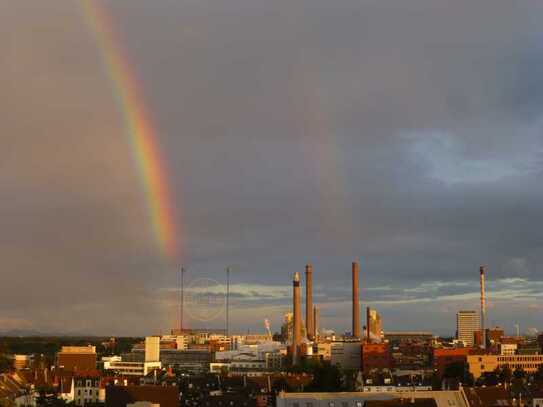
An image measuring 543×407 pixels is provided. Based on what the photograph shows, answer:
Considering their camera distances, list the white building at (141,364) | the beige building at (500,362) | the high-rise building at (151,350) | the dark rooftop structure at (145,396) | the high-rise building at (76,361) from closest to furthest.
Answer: the dark rooftop structure at (145,396), the high-rise building at (76,361), the beige building at (500,362), the white building at (141,364), the high-rise building at (151,350)

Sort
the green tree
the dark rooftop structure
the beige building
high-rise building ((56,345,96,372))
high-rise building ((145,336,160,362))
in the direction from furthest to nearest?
high-rise building ((145,336,160,362)) < the beige building < high-rise building ((56,345,96,372)) < the green tree < the dark rooftop structure

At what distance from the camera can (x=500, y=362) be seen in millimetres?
145500

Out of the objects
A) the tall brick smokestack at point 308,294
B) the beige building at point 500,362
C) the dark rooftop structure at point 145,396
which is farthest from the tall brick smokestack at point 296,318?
the dark rooftop structure at point 145,396

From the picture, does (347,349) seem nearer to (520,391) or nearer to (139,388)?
(520,391)

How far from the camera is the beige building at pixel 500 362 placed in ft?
464

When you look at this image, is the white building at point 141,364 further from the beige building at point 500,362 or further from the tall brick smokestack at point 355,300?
the beige building at point 500,362

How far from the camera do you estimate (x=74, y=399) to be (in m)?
91.1

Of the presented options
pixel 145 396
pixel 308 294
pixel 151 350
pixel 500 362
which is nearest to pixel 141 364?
pixel 151 350

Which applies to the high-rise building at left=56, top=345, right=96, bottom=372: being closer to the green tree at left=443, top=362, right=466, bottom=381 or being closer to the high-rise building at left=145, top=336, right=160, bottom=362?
the high-rise building at left=145, top=336, right=160, bottom=362

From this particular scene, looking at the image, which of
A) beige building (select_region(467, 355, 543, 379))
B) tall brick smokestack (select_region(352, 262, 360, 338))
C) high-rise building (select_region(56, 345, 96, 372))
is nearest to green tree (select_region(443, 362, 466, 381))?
beige building (select_region(467, 355, 543, 379))

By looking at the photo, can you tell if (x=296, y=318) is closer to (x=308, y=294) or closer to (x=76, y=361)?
(x=308, y=294)

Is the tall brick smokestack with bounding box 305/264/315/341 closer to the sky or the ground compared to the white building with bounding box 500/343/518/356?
closer to the sky

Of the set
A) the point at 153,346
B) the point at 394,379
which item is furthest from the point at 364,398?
the point at 153,346

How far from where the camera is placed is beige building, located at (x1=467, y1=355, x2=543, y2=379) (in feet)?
464
